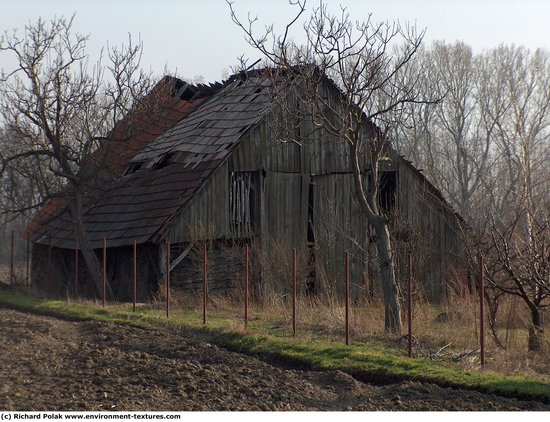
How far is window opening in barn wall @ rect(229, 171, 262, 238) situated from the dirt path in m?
9.11

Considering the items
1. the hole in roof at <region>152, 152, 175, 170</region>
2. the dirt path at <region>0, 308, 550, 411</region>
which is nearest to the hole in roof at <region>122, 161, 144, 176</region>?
the hole in roof at <region>152, 152, 175, 170</region>

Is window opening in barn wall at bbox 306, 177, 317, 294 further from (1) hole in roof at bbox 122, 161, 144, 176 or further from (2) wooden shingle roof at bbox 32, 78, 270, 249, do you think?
(1) hole in roof at bbox 122, 161, 144, 176

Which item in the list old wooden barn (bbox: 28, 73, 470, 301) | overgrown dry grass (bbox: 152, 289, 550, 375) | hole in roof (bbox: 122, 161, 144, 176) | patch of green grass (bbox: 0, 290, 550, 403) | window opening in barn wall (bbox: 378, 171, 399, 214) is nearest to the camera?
patch of green grass (bbox: 0, 290, 550, 403)

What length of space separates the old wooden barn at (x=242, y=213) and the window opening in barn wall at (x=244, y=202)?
0.10ft

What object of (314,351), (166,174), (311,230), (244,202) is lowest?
(314,351)

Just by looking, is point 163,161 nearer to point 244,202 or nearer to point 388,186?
point 244,202

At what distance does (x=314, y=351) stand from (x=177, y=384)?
3196 millimetres

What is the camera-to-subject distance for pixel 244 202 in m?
23.3

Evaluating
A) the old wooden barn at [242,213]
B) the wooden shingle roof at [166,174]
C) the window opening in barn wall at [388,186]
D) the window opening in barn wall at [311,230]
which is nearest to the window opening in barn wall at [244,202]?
the old wooden barn at [242,213]

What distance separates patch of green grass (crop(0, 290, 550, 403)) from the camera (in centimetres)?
1070

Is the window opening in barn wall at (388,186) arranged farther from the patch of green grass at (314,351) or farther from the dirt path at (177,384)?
the dirt path at (177,384)

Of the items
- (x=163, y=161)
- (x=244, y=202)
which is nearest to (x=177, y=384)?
(x=244, y=202)

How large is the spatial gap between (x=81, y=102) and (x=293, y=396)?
14.4 m

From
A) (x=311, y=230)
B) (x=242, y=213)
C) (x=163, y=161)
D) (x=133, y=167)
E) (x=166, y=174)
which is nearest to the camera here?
(x=242, y=213)
